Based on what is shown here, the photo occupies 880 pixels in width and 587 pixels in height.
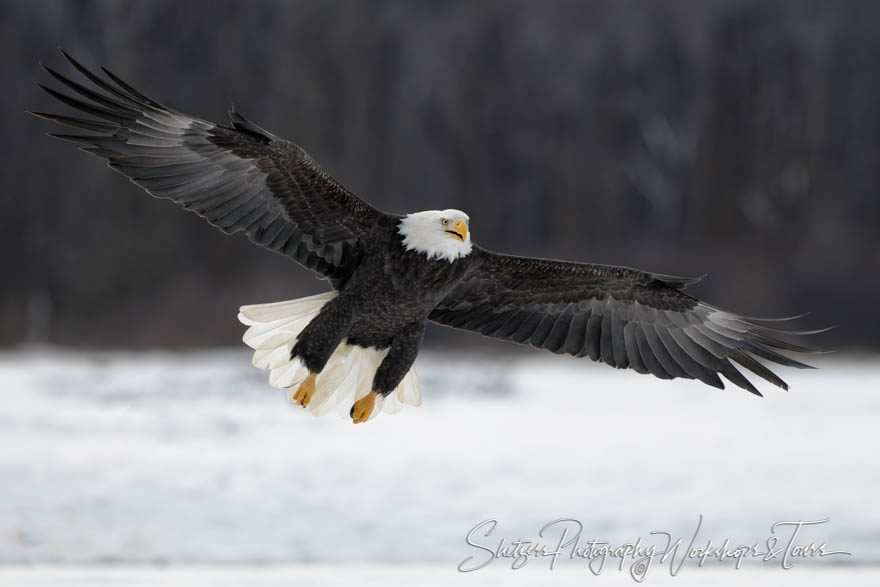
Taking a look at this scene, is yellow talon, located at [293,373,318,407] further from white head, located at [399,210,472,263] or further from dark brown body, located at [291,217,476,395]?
white head, located at [399,210,472,263]

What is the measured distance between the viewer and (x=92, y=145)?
4.20 meters

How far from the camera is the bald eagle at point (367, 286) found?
4.28 metres

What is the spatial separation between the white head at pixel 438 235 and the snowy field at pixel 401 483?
121 centimetres

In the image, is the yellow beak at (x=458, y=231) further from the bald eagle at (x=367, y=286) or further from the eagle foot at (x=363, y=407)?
the eagle foot at (x=363, y=407)

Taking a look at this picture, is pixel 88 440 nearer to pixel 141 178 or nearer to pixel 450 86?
pixel 141 178

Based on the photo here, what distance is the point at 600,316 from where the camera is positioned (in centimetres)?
505

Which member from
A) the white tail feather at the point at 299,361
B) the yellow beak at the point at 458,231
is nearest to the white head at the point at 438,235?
the yellow beak at the point at 458,231

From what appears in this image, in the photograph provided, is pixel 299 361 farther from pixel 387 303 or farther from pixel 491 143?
pixel 491 143

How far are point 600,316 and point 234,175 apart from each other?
5.49 ft

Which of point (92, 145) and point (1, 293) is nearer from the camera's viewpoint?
point (92, 145)

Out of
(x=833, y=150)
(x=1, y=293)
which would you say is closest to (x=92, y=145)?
(x=1, y=293)

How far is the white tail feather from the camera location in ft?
15.2

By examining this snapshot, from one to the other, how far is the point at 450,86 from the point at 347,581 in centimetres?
1713

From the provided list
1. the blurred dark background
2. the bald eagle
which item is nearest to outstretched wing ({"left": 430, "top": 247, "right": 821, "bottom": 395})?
the bald eagle
